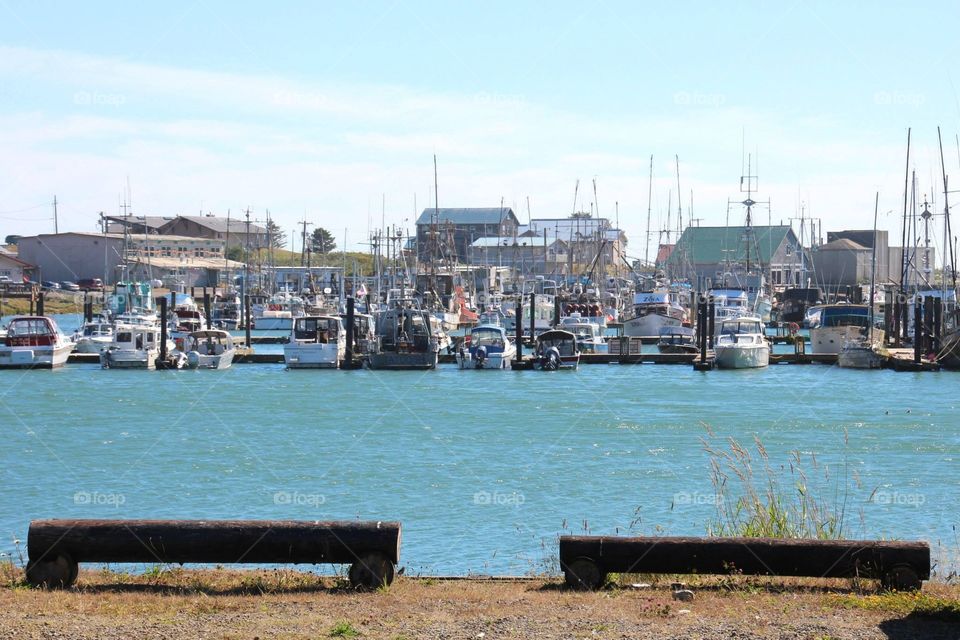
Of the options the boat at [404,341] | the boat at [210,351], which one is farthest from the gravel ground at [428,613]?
the boat at [210,351]

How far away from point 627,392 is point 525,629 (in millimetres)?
40737

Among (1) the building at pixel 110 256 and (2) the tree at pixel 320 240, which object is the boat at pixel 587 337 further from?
(2) the tree at pixel 320 240

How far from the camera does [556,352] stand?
58.1 meters

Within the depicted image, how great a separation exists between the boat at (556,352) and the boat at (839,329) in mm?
13643

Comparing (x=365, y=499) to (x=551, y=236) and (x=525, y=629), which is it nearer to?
(x=525, y=629)

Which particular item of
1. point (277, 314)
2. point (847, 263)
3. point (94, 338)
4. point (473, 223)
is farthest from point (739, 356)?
point (473, 223)

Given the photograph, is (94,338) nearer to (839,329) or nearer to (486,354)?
(486,354)

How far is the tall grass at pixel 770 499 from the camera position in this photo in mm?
14148

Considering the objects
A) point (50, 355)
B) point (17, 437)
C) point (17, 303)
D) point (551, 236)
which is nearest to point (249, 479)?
point (17, 437)

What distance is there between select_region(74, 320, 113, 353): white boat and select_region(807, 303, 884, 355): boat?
36.6m

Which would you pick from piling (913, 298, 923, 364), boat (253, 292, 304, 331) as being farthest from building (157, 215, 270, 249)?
piling (913, 298, 923, 364)

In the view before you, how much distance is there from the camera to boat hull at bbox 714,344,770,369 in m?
58.6

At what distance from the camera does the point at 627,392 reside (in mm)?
50938

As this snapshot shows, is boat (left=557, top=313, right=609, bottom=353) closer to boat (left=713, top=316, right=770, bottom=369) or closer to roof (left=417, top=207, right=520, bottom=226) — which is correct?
boat (left=713, top=316, right=770, bottom=369)
